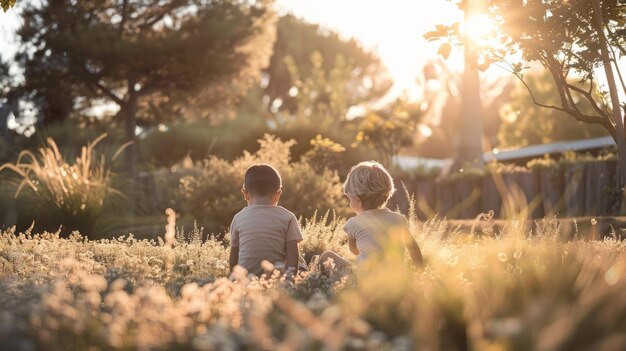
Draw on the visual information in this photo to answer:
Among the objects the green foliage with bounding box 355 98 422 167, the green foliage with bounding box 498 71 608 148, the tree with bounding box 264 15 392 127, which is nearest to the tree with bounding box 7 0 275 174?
the green foliage with bounding box 355 98 422 167

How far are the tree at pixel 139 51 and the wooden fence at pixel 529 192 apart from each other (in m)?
6.06

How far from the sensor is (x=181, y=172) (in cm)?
1709

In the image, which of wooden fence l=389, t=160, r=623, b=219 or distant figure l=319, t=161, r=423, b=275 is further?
wooden fence l=389, t=160, r=623, b=219

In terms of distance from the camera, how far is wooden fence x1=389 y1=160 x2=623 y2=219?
14023mm

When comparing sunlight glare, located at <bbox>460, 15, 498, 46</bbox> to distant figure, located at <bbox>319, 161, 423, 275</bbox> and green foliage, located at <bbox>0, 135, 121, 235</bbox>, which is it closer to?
distant figure, located at <bbox>319, 161, 423, 275</bbox>

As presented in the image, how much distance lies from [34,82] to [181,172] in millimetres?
4797

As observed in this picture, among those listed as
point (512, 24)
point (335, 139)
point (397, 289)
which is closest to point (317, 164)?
point (335, 139)

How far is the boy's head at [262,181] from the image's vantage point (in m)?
5.95

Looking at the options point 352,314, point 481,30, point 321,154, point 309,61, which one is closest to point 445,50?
point 481,30

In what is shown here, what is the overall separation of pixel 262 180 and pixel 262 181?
11 mm

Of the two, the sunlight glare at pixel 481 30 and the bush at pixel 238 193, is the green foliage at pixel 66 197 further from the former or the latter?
the sunlight glare at pixel 481 30

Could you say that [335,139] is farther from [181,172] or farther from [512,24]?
→ [512,24]

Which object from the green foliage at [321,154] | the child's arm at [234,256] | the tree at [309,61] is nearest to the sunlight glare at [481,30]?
the child's arm at [234,256]

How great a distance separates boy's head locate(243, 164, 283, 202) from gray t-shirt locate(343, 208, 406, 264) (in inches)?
24.9
